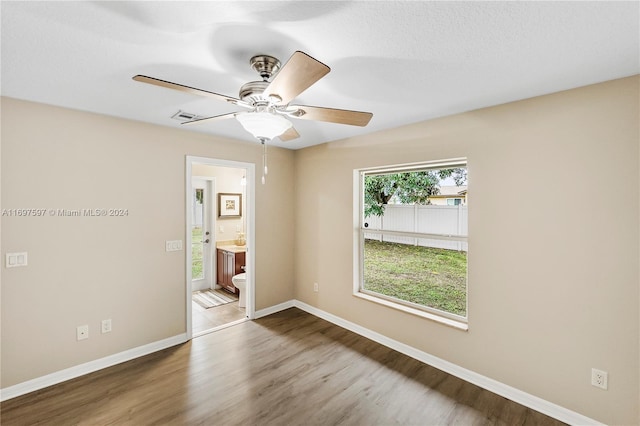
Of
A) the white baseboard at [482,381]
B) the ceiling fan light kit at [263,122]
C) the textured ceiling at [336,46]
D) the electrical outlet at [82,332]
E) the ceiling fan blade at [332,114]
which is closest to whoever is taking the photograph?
the textured ceiling at [336,46]

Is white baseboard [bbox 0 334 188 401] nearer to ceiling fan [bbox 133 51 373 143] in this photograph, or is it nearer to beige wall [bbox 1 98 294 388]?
beige wall [bbox 1 98 294 388]

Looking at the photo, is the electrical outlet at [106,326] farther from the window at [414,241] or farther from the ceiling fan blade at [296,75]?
the ceiling fan blade at [296,75]

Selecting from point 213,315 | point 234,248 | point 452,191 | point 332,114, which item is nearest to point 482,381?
point 452,191

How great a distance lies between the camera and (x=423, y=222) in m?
3.04

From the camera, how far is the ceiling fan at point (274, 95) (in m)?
1.23

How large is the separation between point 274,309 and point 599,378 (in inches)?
135

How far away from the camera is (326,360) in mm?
2879

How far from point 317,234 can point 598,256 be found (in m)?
2.87

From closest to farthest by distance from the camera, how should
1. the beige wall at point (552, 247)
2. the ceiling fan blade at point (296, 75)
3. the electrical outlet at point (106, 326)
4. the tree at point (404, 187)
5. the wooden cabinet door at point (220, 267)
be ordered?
the ceiling fan blade at point (296, 75) < the beige wall at point (552, 247) < the electrical outlet at point (106, 326) < the tree at point (404, 187) < the wooden cabinet door at point (220, 267)

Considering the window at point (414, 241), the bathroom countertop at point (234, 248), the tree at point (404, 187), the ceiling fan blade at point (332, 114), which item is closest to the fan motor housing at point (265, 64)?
the ceiling fan blade at point (332, 114)

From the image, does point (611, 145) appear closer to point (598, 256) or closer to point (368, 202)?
point (598, 256)

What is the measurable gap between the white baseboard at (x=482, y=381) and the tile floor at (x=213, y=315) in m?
1.51

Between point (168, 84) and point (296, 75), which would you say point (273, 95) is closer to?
point (296, 75)

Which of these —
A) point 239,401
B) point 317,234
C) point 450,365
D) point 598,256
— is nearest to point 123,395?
point 239,401
